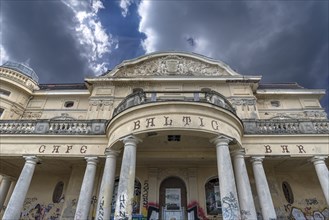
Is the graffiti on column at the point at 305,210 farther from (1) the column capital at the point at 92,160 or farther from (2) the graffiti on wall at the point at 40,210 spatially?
(2) the graffiti on wall at the point at 40,210

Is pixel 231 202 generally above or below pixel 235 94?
below

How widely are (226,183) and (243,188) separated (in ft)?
7.34

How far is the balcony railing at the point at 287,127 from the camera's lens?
44.3 feet

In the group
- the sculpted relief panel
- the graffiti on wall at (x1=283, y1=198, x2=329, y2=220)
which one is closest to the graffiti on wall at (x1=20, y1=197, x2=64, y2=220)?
the sculpted relief panel

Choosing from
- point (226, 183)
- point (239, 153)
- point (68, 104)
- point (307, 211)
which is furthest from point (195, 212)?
point (68, 104)

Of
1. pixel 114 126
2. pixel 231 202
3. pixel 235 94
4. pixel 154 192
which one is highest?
pixel 235 94

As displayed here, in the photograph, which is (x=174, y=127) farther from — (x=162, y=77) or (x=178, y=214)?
(x=162, y=77)

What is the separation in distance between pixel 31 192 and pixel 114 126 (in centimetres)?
1010

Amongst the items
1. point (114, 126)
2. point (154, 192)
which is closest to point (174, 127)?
point (114, 126)

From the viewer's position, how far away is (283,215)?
14781 mm

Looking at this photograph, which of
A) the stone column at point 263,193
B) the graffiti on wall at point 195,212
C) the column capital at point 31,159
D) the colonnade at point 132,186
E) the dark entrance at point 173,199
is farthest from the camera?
the dark entrance at point 173,199

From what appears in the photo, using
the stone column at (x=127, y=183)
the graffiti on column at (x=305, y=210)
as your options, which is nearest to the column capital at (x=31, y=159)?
the stone column at (x=127, y=183)

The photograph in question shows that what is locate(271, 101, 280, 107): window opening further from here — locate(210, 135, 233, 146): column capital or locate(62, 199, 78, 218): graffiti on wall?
locate(62, 199, 78, 218): graffiti on wall

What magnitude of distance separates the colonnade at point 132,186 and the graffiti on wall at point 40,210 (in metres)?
4.56
